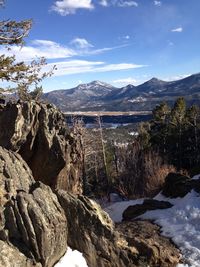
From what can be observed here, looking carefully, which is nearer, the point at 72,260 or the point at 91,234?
the point at 72,260

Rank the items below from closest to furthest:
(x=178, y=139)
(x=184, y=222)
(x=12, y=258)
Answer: (x=12, y=258) → (x=184, y=222) → (x=178, y=139)

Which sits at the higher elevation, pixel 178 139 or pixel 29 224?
pixel 29 224

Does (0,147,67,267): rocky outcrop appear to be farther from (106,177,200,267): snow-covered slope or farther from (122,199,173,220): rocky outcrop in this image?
(122,199,173,220): rocky outcrop

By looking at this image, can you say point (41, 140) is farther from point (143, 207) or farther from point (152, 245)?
point (143, 207)

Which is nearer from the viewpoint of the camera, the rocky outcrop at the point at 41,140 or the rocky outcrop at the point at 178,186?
the rocky outcrop at the point at 41,140

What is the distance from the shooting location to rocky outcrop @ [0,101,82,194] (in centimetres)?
1736

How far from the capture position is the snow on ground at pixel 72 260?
43.9 feet

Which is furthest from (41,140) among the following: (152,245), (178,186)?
(178,186)

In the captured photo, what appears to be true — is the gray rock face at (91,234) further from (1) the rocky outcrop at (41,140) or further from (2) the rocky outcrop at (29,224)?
(1) the rocky outcrop at (41,140)

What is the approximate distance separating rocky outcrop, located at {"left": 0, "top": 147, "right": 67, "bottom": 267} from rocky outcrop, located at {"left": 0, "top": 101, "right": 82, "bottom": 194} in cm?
313

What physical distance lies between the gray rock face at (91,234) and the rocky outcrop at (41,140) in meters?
3.41

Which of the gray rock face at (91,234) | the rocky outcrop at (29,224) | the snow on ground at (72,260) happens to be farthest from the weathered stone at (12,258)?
the gray rock face at (91,234)

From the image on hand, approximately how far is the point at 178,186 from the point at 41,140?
1067cm

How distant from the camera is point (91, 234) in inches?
592
